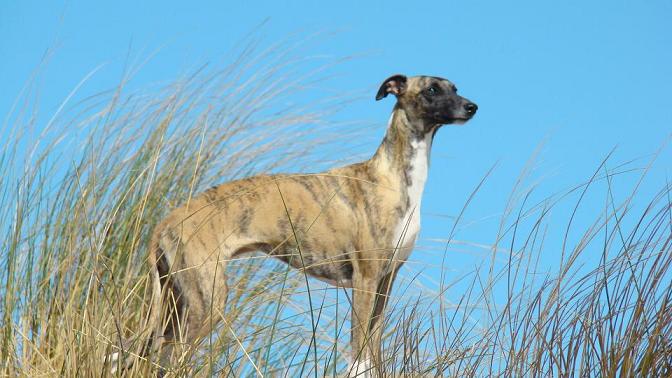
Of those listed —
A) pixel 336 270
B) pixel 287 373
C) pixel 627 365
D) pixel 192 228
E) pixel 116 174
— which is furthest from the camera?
pixel 116 174

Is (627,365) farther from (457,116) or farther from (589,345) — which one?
(457,116)

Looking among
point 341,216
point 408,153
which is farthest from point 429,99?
point 341,216

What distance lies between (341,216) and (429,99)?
2.87 feet

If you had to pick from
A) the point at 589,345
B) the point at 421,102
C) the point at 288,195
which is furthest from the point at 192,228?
the point at 589,345

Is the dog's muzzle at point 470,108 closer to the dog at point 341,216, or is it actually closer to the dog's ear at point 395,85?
the dog at point 341,216

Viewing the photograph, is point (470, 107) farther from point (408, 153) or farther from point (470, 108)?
point (408, 153)

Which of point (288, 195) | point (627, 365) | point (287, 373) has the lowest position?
point (287, 373)

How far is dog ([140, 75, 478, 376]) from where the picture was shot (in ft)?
16.8

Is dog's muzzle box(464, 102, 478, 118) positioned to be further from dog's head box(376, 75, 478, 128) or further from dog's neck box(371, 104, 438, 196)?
dog's neck box(371, 104, 438, 196)

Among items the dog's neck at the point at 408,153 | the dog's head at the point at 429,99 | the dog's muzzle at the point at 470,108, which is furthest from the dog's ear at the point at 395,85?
the dog's muzzle at the point at 470,108

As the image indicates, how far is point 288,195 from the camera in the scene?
5.59 metres

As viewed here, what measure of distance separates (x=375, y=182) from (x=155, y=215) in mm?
1314

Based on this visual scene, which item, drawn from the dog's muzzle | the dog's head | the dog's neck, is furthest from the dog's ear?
the dog's muzzle

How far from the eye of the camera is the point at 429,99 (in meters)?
5.80
